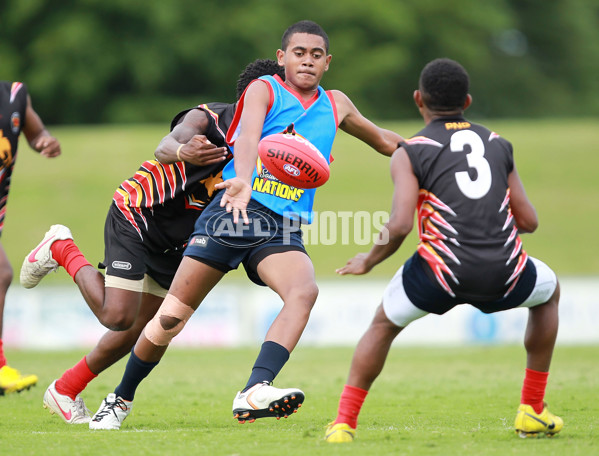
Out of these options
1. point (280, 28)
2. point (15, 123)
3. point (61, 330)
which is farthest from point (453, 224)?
point (280, 28)

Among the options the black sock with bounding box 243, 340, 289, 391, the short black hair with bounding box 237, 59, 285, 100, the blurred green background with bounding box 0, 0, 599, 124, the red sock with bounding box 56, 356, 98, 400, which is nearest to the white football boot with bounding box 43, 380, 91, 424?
the red sock with bounding box 56, 356, 98, 400

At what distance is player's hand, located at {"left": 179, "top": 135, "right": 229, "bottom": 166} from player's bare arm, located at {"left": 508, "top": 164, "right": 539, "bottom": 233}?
175 cm

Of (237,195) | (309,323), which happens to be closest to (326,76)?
(309,323)

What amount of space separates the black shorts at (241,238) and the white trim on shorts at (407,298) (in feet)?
2.98

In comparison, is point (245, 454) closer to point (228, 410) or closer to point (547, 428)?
point (547, 428)

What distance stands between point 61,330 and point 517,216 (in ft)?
39.3

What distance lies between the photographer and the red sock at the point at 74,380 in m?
6.04

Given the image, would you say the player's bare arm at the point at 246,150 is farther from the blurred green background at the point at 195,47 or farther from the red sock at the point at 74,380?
the blurred green background at the point at 195,47

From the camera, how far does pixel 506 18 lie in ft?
130

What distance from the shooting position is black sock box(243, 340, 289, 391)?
16.1 ft

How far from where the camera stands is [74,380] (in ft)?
19.9

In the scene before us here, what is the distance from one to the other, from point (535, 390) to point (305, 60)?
239 centimetres

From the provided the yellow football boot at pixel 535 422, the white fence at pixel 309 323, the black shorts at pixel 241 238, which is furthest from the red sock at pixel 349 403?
the white fence at pixel 309 323

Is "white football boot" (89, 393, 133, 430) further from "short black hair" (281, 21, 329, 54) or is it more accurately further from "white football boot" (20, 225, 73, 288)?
"short black hair" (281, 21, 329, 54)
